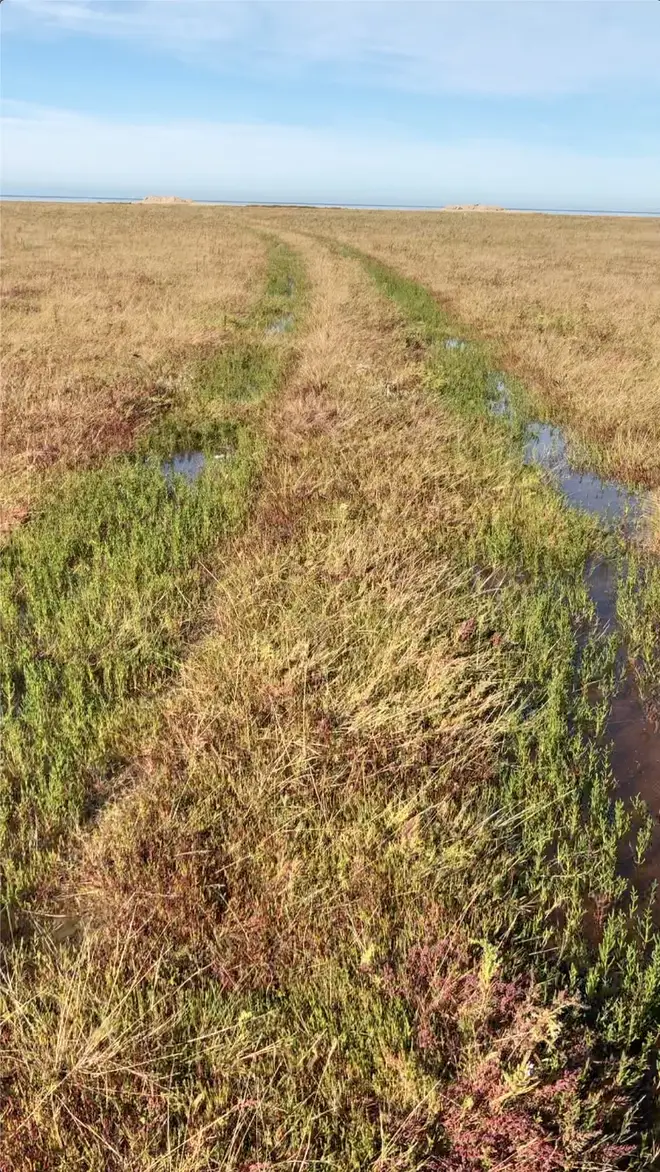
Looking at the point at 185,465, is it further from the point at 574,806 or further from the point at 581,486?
the point at 574,806

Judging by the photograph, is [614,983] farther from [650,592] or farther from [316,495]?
[316,495]

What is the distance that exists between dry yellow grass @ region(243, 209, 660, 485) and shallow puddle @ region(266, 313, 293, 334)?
15.8 feet

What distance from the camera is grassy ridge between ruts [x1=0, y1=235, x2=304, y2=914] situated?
12.0 feet

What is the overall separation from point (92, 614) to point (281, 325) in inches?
578

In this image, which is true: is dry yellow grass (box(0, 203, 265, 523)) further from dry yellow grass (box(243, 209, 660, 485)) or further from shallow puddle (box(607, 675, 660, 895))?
dry yellow grass (box(243, 209, 660, 485))

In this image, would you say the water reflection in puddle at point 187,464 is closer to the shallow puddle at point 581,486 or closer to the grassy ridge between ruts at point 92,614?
the grassy ridge between ruts at point 92,614

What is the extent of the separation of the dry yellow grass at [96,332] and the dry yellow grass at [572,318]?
675 centimetres

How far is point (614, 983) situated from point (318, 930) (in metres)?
1.21

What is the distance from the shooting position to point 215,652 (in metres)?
4.65

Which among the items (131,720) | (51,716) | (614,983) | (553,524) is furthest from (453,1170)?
(553,524)

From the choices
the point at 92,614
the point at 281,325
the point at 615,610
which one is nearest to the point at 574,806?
the point at 615,610

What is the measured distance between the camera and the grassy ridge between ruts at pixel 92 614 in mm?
3646

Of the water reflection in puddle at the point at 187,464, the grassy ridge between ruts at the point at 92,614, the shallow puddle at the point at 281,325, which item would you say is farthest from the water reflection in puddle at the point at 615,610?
the shallow puddle at the point at 281,325

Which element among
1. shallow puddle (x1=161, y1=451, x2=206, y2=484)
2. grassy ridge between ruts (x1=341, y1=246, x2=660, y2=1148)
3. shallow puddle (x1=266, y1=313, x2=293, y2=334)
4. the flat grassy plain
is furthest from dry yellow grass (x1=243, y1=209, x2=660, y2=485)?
shallow puddle (x1=161, y1=451, x2=206, y2=484)
